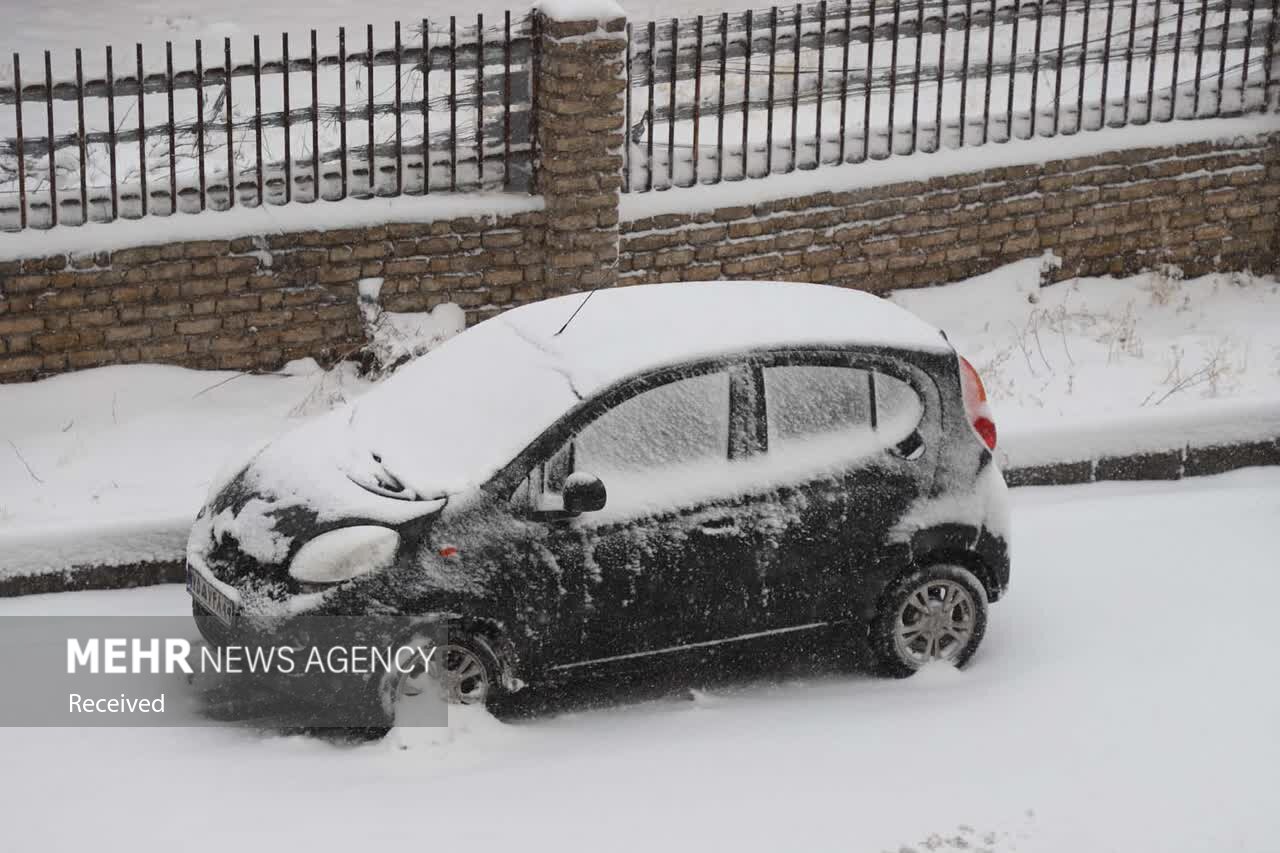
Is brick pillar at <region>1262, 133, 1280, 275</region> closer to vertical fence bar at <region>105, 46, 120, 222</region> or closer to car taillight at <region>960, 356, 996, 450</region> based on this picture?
car taillight at <region>960, 356, 996, 450</region>

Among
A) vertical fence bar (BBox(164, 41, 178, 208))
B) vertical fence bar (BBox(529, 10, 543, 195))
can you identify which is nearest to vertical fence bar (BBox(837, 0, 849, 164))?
vertical fence bar (BBox(529, 10, 543, 195))

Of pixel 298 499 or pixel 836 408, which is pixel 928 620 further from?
pixel 298 499

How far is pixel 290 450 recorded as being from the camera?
7637 millimetres

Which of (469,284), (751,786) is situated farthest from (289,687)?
(469,284)

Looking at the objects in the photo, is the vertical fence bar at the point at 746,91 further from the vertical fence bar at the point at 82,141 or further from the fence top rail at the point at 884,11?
the vertical fence bar at the point at 82,141

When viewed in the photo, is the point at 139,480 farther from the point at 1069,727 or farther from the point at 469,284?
the point at 1069,727

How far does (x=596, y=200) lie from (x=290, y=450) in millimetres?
3664

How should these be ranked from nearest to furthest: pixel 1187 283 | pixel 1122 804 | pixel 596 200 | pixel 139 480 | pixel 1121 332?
pixel 1122 804
pixel 139 480
pixel 596 200
pixel 1121 332
pixel 1187 283

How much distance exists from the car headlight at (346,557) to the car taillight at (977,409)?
2434 mm

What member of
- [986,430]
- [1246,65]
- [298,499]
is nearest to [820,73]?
[1246,65]

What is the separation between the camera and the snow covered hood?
7160 mm

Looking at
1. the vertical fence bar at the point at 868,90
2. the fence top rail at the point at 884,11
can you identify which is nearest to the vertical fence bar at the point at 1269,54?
the fence top rail at the point at 884,11

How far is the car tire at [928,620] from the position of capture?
7.52 m

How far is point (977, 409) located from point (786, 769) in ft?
5.78
